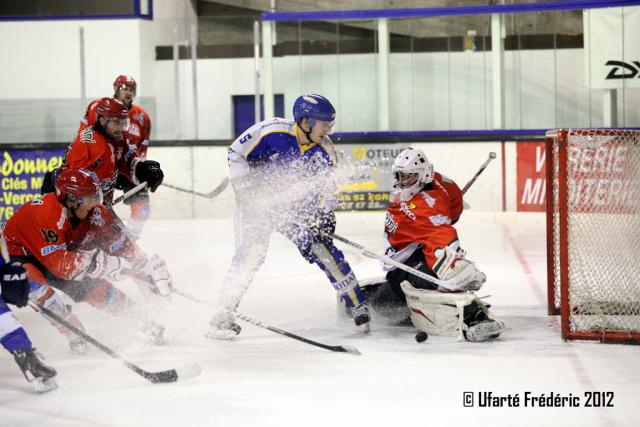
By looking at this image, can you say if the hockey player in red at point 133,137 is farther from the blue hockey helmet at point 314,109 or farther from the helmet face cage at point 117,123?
the blue hockey helmet at point 314,109

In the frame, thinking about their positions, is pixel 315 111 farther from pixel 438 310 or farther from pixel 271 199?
pixel 438 310

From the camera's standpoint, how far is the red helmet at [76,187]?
3.96 m

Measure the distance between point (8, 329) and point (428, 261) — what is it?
183 centimetres

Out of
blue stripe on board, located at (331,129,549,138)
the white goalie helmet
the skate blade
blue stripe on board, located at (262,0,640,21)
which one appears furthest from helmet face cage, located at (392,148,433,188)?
blue stripe on board, located at (262,0,640,21)

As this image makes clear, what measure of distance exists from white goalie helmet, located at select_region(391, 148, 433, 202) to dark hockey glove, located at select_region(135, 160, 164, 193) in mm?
1297

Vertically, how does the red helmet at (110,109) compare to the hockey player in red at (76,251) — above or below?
above

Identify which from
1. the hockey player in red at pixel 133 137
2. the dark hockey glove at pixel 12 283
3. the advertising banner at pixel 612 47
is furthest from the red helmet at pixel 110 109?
the advertising banner at pixel 612 47

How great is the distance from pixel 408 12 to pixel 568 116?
1.78 meters

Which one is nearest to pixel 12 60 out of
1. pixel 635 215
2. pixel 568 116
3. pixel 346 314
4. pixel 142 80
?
pixel 142 80

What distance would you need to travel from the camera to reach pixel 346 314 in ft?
16.1

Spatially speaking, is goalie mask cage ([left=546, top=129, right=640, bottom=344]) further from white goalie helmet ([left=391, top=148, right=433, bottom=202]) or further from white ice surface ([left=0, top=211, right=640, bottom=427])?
white goalie helmet ([left=391, top=148, right=433, bottom=202])

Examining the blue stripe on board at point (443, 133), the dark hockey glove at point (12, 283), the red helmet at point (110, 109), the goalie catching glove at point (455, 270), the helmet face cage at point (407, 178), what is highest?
the red helmet at point (110, 109)

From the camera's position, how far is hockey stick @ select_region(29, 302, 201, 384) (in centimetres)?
365

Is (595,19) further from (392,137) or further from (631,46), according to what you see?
(392,137)
